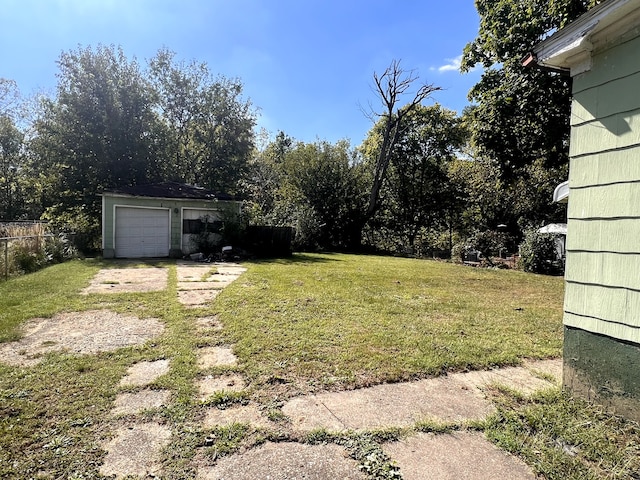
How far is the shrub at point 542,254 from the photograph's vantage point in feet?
36.1

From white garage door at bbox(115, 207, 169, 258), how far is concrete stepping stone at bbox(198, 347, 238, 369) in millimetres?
10276

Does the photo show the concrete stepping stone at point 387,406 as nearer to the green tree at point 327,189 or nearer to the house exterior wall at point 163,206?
the house exterior wall at point 163,206

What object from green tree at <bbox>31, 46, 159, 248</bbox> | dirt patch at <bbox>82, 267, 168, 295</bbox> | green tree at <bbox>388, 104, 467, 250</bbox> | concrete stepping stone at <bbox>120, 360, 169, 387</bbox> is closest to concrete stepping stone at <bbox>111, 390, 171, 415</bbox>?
concrete stepping stone at <bbox>120, 360, 169, 387</bbox>

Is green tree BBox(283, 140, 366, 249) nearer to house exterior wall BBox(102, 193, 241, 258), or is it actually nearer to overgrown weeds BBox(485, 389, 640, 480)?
house exterior wall BBox(102, 193, 241, 258)

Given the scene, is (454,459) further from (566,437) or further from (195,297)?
(195,297)

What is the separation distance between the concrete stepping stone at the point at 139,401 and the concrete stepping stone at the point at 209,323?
1718mm

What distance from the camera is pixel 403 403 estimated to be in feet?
8.38

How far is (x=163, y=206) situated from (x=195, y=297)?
7702mm

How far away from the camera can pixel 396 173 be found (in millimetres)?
21703

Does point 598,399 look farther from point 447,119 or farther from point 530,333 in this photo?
point 447,119

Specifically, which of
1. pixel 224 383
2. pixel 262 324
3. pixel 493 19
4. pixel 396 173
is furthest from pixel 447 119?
pixel 224 383

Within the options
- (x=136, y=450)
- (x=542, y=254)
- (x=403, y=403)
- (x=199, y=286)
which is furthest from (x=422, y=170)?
(x=136, y=450)

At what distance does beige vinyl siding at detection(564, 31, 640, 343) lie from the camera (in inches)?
89.6

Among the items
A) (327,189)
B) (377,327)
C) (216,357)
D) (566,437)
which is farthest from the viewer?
(327,189)
